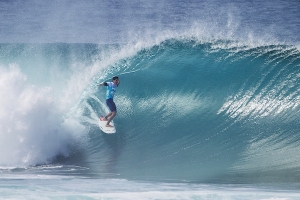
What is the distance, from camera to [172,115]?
13.2 metres

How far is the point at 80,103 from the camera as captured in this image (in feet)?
44.4

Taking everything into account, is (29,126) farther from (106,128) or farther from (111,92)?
(111,92)

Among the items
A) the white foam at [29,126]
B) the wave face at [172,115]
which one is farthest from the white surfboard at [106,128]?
the white foam at [29,126]

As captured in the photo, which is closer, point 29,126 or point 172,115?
point 29,126

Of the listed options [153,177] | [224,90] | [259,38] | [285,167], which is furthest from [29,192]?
[259,38]

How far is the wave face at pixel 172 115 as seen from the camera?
36.5 feet

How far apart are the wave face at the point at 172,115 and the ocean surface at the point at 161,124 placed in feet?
0.08

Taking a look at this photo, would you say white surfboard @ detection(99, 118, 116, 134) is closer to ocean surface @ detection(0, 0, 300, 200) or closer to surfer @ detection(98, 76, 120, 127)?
ocean surface @ detection(0, 0, 300, 200)

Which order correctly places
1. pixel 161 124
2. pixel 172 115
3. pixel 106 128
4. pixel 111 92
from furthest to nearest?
pixel 172 115 → pixel 161 124 → pixel 106 128 → pixel 111 92

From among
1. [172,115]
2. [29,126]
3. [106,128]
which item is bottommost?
[29,126]

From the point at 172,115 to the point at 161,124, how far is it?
425 mm

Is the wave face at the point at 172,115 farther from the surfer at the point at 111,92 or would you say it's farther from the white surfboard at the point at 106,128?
the surfer at the point at 111,92

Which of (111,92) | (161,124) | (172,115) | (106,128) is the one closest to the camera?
(111,92)

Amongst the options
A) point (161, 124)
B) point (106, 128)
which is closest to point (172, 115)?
point (161, 124)
